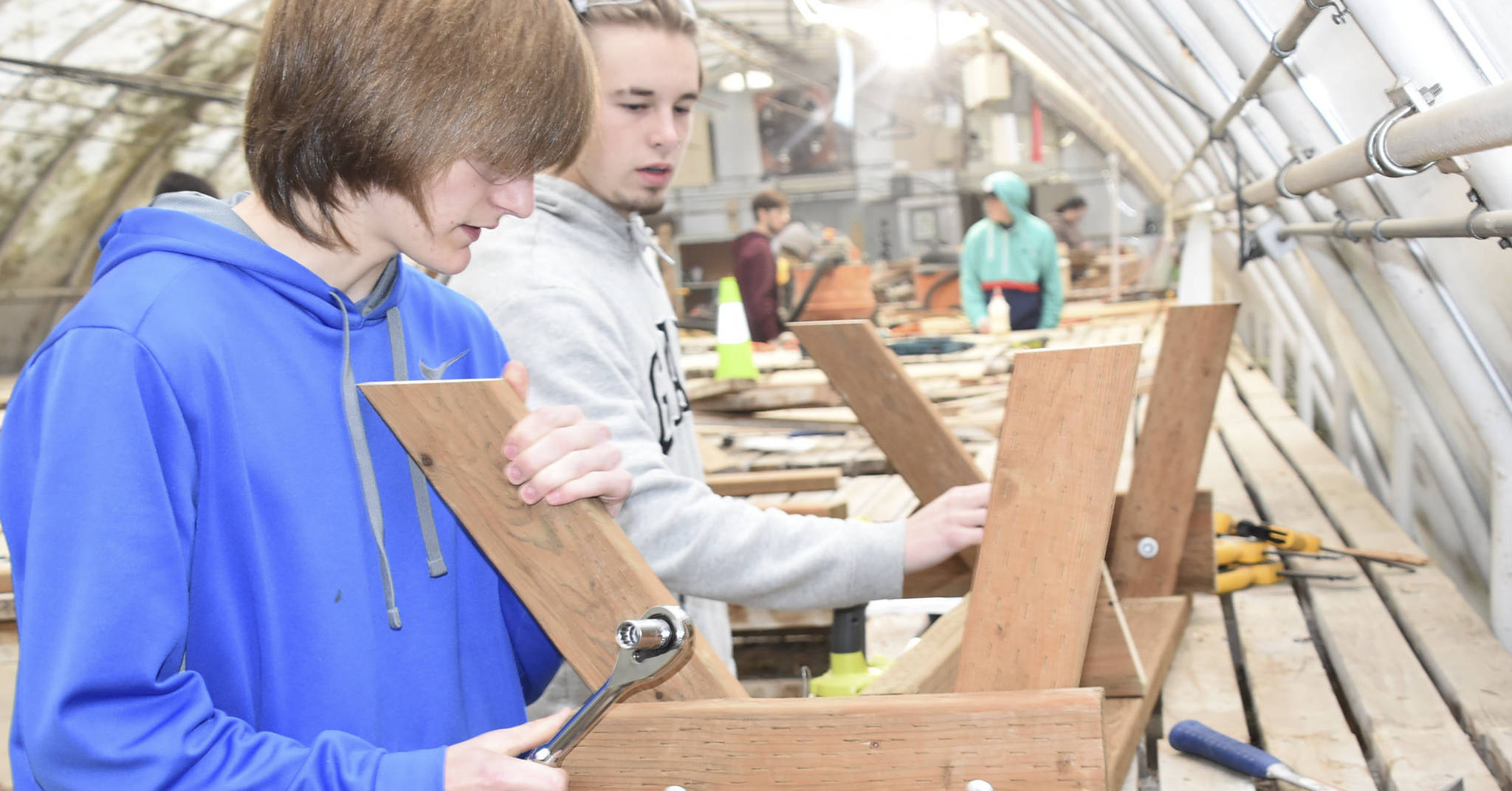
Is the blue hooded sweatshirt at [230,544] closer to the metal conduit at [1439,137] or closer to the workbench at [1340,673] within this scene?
the workbench at [1340,673]

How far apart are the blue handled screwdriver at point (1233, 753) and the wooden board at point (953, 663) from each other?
0.32 feet

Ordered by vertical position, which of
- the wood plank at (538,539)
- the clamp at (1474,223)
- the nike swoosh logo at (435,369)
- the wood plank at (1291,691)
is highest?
the clamp at (1474,223)

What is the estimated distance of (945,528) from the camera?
1584 mm

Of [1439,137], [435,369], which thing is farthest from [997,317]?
[435,369]

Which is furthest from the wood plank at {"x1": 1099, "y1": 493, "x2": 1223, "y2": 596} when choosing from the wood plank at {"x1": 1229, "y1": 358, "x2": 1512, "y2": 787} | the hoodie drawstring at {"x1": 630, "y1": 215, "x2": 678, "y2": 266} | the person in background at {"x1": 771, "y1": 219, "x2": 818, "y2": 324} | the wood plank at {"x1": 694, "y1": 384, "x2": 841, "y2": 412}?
the person in background at {"x1": 771, "y1": 219, "x2": 818, "y2": 324}

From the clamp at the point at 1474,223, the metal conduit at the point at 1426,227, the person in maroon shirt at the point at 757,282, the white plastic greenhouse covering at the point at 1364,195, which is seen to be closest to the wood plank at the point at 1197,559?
the white plastic greenhouse covering at the point at 1364,195

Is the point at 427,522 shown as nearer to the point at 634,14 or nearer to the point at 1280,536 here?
the point at 634,14

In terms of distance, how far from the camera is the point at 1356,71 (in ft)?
7.02

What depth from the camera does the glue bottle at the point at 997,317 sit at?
7.58 m

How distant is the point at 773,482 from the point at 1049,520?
2.31 meters

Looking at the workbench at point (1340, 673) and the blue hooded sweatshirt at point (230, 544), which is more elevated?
the blue hooded sweatshirt at point (230, 544)

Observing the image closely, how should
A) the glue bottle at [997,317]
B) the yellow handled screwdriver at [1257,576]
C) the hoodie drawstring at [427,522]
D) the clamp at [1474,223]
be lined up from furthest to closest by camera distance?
the glue bottle at [997,317] → the yellow handled screwdriver at [1257,576] → the clamp at [1474,223] → the hoodie drawstring at [427,522]

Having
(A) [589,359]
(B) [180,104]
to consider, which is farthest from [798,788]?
(B) [180,104]

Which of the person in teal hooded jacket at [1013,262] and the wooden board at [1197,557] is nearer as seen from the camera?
the wooden board at [1197,557]
